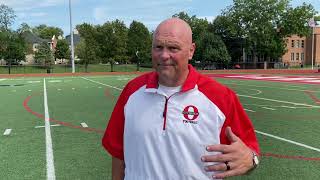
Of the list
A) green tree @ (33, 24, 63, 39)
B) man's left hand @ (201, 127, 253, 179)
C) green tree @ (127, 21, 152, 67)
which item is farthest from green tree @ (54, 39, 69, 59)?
man's left hand @ (201, 127, 253, 179)

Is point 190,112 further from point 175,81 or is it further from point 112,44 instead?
point 112,44

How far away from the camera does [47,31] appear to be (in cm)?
15575

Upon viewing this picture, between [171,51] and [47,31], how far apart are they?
527ft

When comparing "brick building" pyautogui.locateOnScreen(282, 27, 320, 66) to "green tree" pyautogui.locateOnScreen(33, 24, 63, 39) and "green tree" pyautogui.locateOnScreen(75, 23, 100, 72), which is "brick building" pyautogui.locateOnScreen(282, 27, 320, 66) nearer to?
"green tree" pyautogui.locateOnScreen(75, 23, 100, 72)

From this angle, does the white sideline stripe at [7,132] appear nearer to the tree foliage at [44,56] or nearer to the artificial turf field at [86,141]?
the artificial turf field at [86,141]

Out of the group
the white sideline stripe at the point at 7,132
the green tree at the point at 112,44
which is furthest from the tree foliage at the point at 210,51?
the white sideline stripe at the point at 7,132

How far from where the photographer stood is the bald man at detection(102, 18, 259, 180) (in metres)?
2.12

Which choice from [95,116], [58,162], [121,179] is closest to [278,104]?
[95,116]

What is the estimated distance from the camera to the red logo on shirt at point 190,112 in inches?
83.3

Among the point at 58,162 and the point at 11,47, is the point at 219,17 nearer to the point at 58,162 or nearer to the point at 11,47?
the point at 11,47

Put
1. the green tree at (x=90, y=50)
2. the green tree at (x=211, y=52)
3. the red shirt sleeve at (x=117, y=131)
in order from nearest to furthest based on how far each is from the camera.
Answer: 1. the red shirt sleeve at (x=117, y=131)
2. the green tree at (x=211, y=52)
3. the green tree at (x=90, y=50)

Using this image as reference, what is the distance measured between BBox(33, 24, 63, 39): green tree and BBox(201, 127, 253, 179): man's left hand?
517ft

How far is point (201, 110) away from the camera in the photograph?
2.13 meters

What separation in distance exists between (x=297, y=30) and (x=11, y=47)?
51.7 metres
